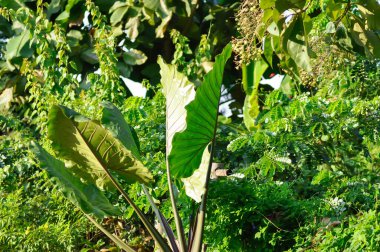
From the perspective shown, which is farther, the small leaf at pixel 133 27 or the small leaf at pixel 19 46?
the small leaf at pixel 19 46

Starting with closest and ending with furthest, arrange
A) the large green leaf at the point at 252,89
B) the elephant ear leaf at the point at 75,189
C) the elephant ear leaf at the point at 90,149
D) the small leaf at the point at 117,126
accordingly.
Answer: the elephant ear leaf at the point at 90,149 → the elephant ear leaf at the point at 75,189 → the small leaf at the point at 117,126 → the large green leaf at the point at 252,89

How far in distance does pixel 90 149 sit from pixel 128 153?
227mm

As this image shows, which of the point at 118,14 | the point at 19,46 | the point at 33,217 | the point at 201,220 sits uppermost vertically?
the point at 118,14

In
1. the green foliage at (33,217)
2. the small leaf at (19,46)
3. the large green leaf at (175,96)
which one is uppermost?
the large green leaf at (175,96)

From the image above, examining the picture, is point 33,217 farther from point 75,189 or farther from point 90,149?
point 90,149

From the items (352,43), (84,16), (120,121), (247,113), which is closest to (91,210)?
(120,121)

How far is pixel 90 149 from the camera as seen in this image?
4.10 meters

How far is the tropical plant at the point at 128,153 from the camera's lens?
12.8 feet

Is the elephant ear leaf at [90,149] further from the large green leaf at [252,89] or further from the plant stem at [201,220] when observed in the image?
the large green leaf at [252,89]

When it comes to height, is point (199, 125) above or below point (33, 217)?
above

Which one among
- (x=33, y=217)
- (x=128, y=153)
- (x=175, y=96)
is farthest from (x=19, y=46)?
(x=128, y=153)

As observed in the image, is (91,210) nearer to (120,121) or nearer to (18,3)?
(120,121)

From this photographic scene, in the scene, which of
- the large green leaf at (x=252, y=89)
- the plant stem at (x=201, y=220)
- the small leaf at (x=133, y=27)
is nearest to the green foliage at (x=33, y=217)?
the plant stem at (x=201, y=220)

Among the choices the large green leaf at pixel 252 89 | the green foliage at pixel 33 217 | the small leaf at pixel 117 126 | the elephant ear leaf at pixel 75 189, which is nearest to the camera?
the elephant ear leaf at pixel 75 189
